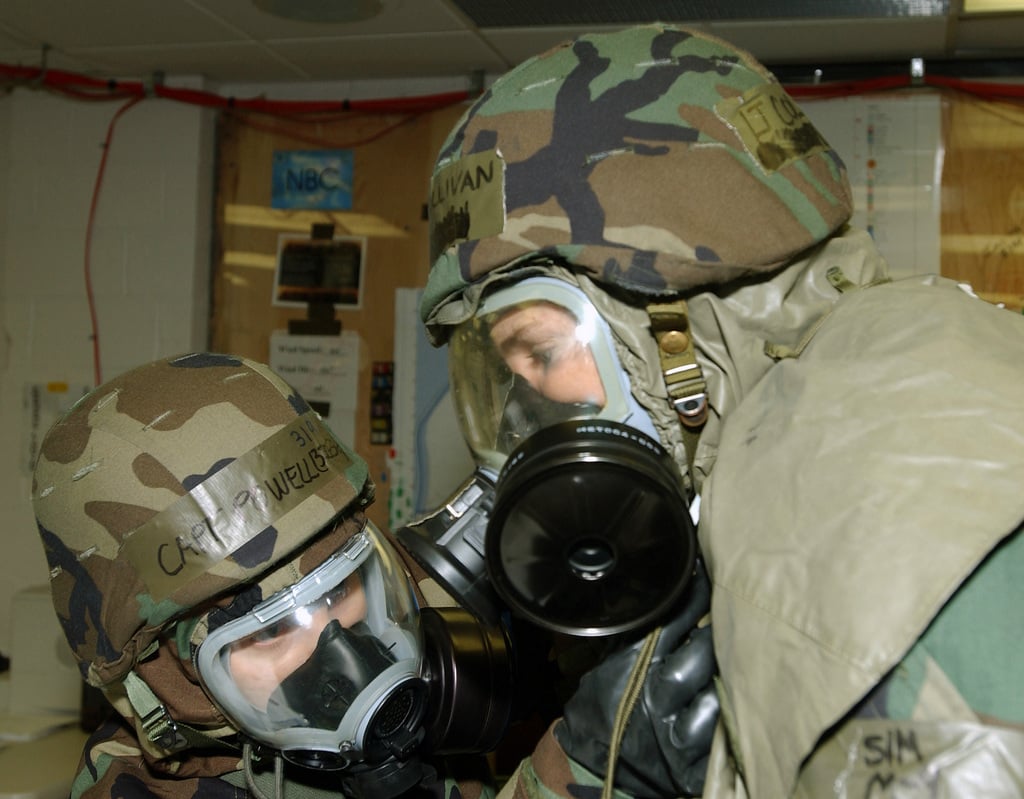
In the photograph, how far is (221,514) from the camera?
1.23 meters

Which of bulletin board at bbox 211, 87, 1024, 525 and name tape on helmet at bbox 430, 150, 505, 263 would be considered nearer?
name tape on helmet at bbox 430, 150, 505, 263

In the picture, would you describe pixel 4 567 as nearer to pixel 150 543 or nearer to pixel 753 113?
pixel 150 543

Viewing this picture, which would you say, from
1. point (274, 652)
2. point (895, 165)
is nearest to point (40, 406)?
point (274, 652)

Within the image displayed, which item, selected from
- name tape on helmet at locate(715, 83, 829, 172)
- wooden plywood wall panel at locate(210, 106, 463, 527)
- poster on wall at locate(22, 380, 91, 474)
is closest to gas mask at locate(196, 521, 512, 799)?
name tape on helmet at locate(715, 83, 829, 172)

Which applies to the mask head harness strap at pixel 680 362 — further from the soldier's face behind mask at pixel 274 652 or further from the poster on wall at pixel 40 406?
the poster on wall at pixel 40 406

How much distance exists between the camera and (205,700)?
1.27 metres

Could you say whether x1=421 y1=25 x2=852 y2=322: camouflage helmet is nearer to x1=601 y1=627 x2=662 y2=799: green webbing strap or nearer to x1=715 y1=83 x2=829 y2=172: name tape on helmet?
x1=715 y1=83 x2=829 y2=172: name tape on helmet

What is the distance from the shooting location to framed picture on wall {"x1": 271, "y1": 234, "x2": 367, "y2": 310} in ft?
11.4

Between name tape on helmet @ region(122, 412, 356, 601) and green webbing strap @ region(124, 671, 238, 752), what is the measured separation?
169 millimetres

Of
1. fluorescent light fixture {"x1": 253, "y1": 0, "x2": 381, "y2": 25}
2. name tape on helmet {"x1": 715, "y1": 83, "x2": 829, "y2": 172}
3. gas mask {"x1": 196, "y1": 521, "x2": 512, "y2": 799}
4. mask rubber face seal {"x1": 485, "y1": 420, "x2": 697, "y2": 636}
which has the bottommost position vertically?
gas mask {"x1": 196, "y1": 521, "x2": 512, "y2": 799}

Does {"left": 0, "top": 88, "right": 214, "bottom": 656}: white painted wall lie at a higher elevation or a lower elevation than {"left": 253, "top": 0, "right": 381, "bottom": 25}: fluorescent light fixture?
lower

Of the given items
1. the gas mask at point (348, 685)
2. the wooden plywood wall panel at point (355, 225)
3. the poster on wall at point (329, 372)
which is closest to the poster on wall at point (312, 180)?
the wooden plywood wall panel at point (355, 225)

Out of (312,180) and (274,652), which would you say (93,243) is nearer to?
(312,180)

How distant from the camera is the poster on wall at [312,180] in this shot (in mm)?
3518
